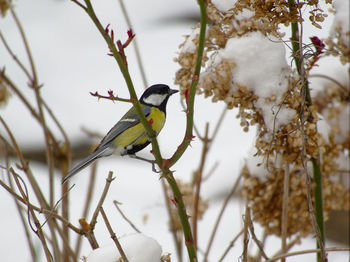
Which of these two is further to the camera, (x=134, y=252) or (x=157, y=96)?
(x=157, y=96)

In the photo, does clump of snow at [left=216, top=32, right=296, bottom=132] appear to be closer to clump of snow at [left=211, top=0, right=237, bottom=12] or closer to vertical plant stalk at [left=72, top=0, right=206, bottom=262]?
clump of snow at [left=211, top=0, right=237, bottom=12]

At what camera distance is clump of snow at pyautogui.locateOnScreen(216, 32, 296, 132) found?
1.04 m

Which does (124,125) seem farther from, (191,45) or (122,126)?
(191,45)

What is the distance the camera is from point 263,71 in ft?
3.68

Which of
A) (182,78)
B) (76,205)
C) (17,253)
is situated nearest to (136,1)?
(76,205)

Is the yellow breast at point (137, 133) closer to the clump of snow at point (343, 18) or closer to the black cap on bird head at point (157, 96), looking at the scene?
the black cap on bird head at point (157, 96)

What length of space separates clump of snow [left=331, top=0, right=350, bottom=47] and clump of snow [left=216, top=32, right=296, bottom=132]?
0.75ft

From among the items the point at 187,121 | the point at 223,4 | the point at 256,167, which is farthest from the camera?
the point at 256,167

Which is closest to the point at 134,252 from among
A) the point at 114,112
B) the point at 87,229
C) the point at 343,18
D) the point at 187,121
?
the point at 87,229

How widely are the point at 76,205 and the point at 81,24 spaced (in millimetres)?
1796

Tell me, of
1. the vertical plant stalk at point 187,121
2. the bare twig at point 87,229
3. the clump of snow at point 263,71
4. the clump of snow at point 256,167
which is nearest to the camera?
the vertical plant stalk at point 187,121

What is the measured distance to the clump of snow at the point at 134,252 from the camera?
2.95 ft

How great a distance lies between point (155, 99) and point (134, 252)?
55 centimetres

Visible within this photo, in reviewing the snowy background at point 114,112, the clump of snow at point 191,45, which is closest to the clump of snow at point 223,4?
the clump of snow at point 191,45
